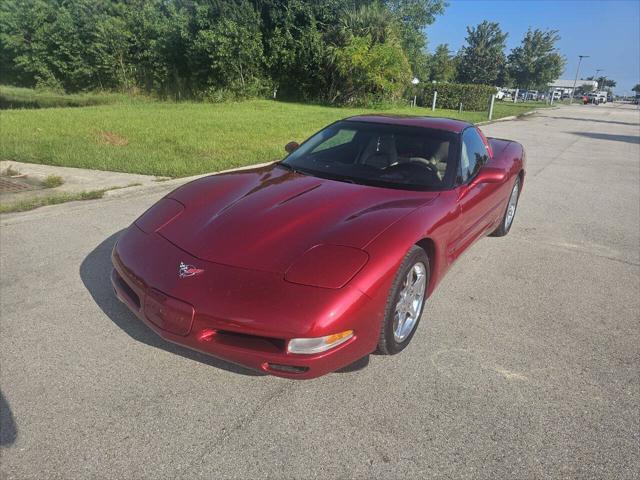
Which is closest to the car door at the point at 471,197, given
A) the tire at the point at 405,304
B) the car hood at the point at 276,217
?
the car hood at the point at 276,217

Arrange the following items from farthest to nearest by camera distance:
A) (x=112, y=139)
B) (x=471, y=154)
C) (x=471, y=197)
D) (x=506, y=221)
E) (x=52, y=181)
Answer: (x=112, y=139) < (x=52, y=181) < (x=506, y=221) < (x=471, y=154) < (x=471, y=197)

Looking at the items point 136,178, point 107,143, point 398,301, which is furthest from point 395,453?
point 107,143

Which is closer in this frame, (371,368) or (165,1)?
(371,368)

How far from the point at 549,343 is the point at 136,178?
19.8ft

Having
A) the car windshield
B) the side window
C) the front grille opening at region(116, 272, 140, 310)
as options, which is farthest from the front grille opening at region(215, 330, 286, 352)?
the side window

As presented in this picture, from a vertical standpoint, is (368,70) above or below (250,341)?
above

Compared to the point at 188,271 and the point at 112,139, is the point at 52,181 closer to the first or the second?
the point at 112,139

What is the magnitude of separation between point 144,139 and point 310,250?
28.5 ft

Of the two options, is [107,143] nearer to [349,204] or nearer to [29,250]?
[29,250]

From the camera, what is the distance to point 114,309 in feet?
9.95

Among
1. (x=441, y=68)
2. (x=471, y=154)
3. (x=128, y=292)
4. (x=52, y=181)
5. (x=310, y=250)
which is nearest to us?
(x=310, y=250)

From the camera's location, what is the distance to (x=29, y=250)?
13.1 feet

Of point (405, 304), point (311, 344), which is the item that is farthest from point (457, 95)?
point (311, 344)

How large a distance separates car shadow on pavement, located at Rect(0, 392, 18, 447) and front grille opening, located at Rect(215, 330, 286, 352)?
3.20 feet
